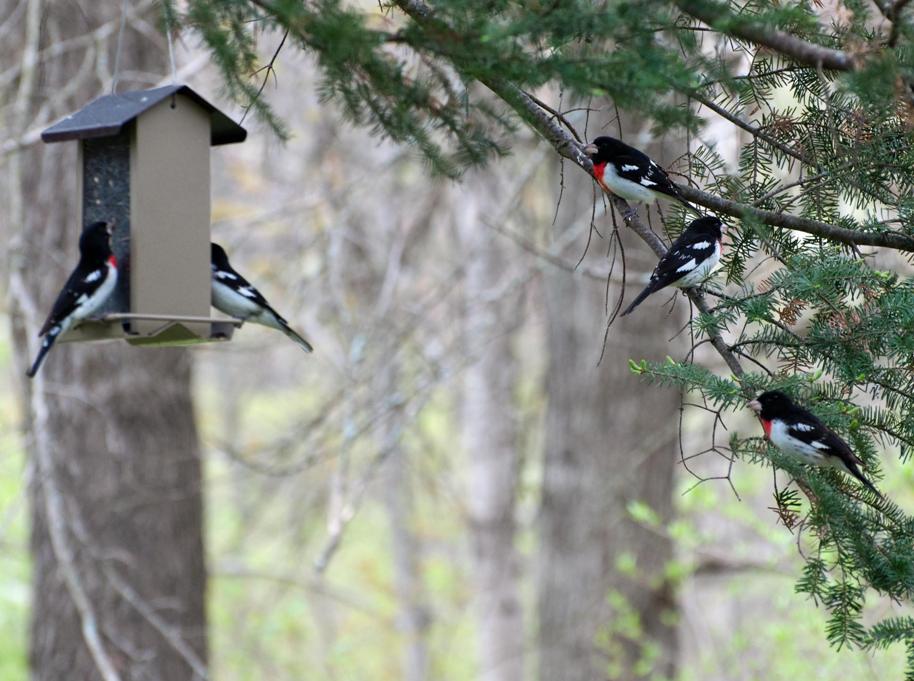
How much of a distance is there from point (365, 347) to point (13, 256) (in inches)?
81.6

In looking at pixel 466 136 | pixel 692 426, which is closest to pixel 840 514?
pixel 466 136

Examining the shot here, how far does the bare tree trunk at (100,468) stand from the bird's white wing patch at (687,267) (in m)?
3.99

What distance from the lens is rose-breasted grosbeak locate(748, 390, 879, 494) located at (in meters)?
3.15

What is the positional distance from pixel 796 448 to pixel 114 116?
245 cm

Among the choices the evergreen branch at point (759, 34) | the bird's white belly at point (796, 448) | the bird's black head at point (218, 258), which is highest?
the bird's black head at point (218, 258)

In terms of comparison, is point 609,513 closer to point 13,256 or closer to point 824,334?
point 13,256

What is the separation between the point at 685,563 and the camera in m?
7.61

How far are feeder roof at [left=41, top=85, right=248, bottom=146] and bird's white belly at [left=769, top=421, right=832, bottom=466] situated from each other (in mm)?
2192

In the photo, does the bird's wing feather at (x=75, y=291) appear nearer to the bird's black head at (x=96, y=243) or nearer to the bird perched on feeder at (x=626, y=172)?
the bird's black head at (x=96, y=243)

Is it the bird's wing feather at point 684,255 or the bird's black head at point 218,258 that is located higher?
the bird's black head at point 218,258

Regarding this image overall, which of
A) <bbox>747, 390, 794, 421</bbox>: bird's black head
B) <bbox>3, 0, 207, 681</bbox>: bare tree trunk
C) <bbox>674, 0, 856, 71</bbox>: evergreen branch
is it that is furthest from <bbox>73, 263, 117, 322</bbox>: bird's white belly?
<bbox>3, 0, 207, 681</bbox>: bare tree trunk

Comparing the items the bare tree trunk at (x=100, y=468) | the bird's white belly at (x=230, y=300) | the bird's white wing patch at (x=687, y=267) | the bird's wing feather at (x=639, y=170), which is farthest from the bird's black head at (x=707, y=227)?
the bare tree trunk at (x=100, y=468)

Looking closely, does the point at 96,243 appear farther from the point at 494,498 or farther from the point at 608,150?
the point at 494,498

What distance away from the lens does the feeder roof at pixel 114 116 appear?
12.3ft
